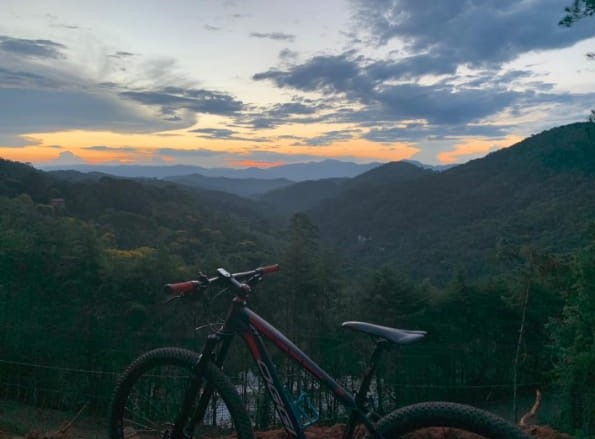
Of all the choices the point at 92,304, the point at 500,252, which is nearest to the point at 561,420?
the point at 500,252

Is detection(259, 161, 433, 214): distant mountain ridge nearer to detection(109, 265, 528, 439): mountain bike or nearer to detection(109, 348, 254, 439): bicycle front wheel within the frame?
detection(109, 348, 254, 439): bicycle front wheel

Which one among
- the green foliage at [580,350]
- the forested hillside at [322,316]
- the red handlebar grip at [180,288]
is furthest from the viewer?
the forested hillside at [322,316]

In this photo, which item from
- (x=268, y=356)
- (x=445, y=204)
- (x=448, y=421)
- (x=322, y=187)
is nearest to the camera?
(x=448, y=421)

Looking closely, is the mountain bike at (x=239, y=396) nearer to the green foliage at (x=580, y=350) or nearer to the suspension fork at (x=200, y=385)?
the suspension fork at (x=200, y=385)

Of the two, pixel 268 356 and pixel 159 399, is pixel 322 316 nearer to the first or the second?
pixel 159 399

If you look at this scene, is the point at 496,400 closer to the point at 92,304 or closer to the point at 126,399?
the point at 92,304

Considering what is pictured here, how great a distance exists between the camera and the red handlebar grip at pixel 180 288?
219 cm

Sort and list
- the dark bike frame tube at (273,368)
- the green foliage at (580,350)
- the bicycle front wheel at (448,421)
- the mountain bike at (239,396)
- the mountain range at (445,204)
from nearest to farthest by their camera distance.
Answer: the bicycle front wheel at (448,421) < the mountain bike at (239,396) < the dark bike frame tube at (273,368) < the green foliage at (580,350) < the mountain range at (445,204)

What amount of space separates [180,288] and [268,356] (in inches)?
18.8

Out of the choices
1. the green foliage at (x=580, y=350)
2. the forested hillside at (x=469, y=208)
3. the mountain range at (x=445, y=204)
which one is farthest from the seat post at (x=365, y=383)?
the forested hillside at (x=469, y=208)

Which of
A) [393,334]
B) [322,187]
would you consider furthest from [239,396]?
[322,187]

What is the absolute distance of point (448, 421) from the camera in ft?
5.78

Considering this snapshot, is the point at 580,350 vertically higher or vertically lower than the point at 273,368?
lower

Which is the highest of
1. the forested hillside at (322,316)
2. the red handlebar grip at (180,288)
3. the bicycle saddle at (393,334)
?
the red handlebar grip at (180,288)
